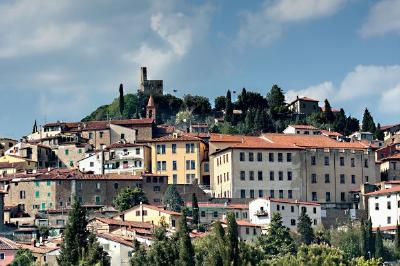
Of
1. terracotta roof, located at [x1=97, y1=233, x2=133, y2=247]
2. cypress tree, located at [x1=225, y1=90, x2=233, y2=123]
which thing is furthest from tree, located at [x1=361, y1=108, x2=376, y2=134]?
terracotta roof, located at [x1=97, y1=233, x2=133, y2=247]

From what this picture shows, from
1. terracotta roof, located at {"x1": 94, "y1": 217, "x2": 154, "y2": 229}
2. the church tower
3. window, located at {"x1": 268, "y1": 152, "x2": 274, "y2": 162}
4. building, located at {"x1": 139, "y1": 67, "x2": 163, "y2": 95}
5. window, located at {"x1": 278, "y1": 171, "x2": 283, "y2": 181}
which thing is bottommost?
terracotta roof, located at {"x1": 94, "y1": 217, "x2": 154, "y2": 229}

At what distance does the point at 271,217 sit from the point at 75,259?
25.8m

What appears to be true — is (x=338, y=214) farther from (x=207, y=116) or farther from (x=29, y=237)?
(x=207, y=116)

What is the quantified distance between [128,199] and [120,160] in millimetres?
12808

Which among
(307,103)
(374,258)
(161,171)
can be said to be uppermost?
(307,103)

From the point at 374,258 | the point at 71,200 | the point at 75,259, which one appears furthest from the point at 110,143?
the point at 75,259

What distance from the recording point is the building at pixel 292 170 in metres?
104

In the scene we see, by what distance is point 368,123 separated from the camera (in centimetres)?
13688

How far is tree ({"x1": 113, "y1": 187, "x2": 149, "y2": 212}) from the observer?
99.8 m

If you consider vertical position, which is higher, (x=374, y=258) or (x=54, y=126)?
(x=54, y=126)

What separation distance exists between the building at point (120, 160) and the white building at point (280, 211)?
671 inches

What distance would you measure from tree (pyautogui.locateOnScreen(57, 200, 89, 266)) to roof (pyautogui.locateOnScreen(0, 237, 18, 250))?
13.2 meters

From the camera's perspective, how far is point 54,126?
131 meters

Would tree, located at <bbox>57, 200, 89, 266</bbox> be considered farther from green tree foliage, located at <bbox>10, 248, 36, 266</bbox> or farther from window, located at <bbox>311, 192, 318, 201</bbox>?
window, located at <bbox>311, 192, 318, 201</bbox>
